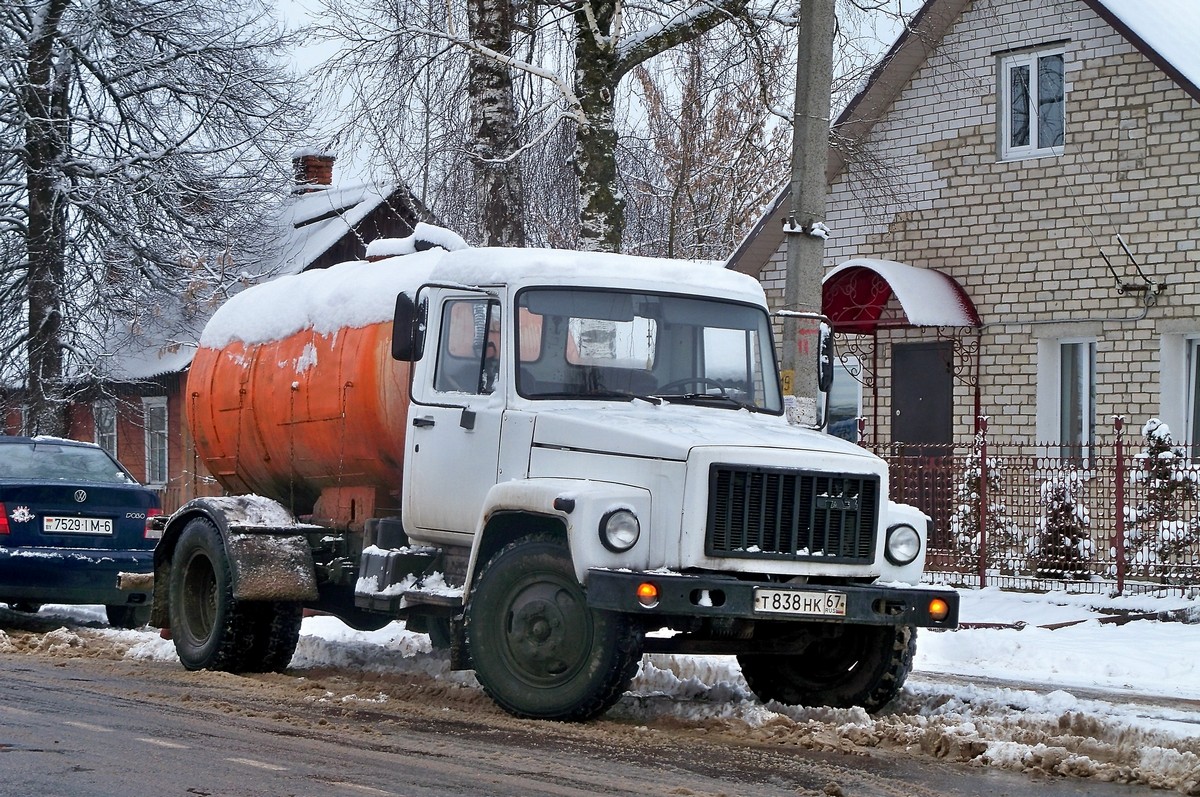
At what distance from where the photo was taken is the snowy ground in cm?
776

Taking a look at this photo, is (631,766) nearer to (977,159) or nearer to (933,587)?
(933,587)

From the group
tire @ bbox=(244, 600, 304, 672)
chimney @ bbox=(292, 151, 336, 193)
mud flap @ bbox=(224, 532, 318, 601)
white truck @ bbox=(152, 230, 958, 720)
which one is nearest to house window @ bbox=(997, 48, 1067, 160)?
white truck @ bbox=(152, 230, 958, 720)

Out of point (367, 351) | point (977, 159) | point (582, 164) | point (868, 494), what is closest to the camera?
point (868, 494)

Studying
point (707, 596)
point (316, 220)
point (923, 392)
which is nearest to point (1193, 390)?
point (923, 392)

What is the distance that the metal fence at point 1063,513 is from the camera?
1561cm

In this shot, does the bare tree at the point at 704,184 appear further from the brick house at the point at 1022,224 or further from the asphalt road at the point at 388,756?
the asphalt road at the point at 388,756

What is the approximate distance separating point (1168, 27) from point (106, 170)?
17.3 metres

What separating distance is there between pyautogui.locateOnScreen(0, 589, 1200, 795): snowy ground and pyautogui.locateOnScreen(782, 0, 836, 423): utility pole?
276cm

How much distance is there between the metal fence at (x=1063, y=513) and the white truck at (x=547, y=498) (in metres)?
7.01

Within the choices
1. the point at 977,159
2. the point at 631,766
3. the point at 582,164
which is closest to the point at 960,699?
the point at 631,766

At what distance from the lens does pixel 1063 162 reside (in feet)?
63.5

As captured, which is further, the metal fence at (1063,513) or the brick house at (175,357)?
the brick house at (175,357)

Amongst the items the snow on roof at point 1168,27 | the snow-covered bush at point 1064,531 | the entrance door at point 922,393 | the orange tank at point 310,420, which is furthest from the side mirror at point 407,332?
the snow on roof at point 1168,27

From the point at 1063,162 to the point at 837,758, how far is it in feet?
42.8
